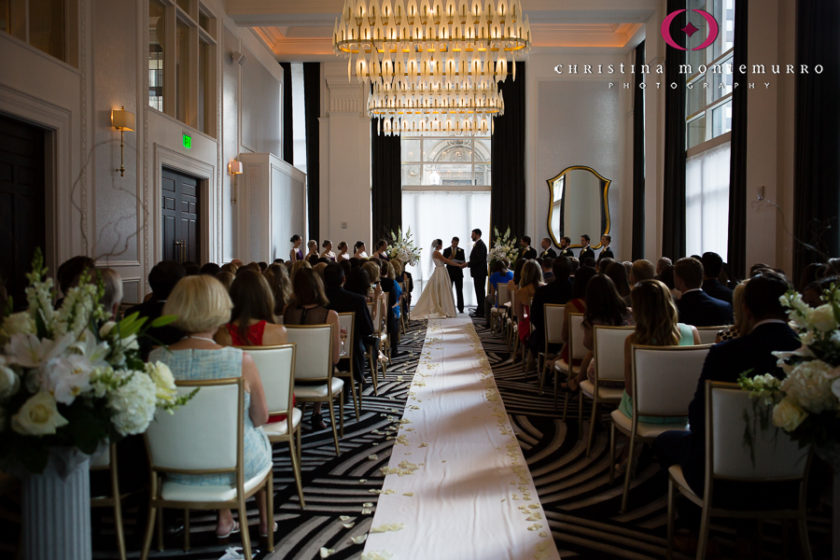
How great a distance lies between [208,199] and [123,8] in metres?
3.67

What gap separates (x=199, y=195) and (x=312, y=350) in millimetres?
7344

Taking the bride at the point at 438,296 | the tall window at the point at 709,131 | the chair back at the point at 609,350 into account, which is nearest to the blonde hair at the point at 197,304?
the chair back at the point at 609,350

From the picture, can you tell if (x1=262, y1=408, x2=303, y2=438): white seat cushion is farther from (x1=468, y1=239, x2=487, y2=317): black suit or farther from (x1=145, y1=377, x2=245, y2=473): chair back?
(x1=468, y1=239, x2=487, y2=317): black suit

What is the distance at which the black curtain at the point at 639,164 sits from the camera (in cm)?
1395

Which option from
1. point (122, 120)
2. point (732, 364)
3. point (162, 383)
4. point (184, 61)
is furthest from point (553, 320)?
point (184, 61)

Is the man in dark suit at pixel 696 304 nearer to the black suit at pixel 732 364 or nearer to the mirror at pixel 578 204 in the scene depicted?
the black suit at pixel 732 364

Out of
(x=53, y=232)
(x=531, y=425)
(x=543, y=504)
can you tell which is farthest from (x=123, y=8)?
(x=543, y=504)

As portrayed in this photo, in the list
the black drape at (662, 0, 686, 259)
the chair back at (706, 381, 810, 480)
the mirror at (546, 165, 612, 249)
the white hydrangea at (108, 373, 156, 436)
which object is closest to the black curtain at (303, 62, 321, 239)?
the mirror at (546, 165, 612, 249)

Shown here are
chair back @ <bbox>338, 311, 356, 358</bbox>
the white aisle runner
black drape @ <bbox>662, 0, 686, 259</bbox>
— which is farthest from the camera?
black drape @ <bbox>662, 0, 686, 259</bbox>

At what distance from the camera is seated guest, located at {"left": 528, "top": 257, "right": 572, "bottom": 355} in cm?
625

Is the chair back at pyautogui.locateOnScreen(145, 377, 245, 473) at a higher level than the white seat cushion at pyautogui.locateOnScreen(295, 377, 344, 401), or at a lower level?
higher

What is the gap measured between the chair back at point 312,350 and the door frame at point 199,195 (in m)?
5.11

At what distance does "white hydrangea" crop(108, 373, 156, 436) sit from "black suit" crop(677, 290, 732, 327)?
3.98 m

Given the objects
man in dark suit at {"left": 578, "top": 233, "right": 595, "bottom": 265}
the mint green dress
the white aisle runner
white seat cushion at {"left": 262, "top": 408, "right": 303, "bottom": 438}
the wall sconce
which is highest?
the wall sconce
